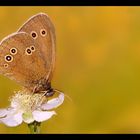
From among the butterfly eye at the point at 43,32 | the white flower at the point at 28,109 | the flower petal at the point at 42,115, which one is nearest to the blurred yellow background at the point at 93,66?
the white flower at the point at 28,109

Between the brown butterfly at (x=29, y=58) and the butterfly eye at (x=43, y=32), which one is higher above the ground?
the butterfly eye at (x=43, y=32)

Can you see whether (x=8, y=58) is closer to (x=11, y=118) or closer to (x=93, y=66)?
(x=11, y=118)

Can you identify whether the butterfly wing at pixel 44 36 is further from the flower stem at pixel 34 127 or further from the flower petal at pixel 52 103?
the flower stem at pixel 34 127

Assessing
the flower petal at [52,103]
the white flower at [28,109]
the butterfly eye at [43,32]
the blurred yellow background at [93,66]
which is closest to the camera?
the white flower at [28,109]

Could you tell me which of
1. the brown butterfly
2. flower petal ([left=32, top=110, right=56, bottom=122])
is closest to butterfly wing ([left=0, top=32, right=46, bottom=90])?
the brown butterfly

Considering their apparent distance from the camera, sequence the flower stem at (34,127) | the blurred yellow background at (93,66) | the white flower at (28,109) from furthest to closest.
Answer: the blurred yellow background at (93,66)
the white flower at (28,109)
the flower stem at (34,127)

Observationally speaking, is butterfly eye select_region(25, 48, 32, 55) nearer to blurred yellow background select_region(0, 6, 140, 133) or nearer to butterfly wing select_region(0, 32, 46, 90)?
butterfly wing select_region(0, 32, 46, 90)

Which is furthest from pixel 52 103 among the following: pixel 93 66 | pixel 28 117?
pixel 93 66
